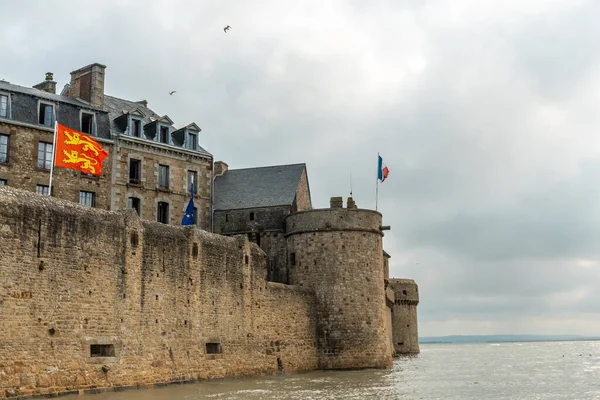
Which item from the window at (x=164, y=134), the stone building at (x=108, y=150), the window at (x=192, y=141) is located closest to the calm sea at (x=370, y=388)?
the stone building at (x=108, y=150)

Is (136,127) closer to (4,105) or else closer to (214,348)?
(4,105)

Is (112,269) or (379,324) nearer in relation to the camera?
(112,269)

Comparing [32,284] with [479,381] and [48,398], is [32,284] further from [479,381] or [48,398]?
[479,381]

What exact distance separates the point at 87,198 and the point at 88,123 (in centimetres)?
357

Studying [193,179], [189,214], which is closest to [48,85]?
[193,179]

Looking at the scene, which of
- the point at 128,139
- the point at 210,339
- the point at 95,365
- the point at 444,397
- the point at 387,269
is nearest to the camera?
the point at 95,365

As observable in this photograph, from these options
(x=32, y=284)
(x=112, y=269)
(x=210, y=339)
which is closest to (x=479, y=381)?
(x=210, y=339)

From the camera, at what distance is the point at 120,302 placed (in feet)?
73.3

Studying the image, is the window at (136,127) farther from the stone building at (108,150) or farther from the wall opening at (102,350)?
the wall opening at (102,350)

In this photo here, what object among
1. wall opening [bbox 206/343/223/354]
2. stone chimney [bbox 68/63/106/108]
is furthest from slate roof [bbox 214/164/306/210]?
wall opening [bbox 206/343/223/354]

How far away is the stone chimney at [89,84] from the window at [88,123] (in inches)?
33.1

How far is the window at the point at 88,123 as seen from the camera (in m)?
33.4

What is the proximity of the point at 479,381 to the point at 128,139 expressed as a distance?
19.5 m

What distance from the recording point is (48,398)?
63.1 feet
